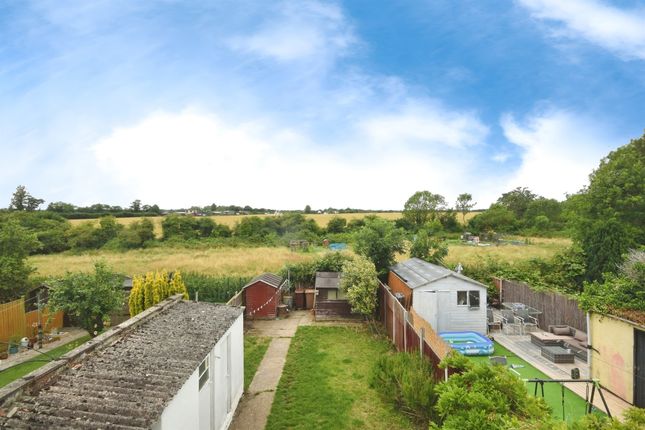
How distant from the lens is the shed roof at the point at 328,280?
20672 mm

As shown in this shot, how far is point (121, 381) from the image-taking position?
5.21 m

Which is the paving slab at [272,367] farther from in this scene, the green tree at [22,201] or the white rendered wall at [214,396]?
the green tree at [22,201]

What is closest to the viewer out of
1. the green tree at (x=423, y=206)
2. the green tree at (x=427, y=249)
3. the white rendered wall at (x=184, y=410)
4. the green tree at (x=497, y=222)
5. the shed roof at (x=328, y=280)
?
the white rendered wall at (x=184, y=410)

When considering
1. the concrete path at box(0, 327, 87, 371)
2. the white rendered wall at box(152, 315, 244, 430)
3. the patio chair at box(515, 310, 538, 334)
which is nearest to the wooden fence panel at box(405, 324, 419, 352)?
the white rendered wall at box(152, 315, 244, 430)

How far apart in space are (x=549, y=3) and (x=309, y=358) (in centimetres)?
1748

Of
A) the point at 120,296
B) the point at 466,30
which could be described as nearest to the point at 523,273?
the point at 466,30

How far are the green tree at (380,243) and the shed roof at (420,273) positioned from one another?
2.50ft

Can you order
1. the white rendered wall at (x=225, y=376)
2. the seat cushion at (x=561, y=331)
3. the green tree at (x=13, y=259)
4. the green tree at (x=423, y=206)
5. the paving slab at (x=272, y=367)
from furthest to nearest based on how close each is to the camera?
the green tree at (x=423, y=206), the green tree at (x=13, y=259), the seat cushion at (x=561, y=331), the paving slab at (x=272, y=367), the white rendered wall at (x=225, y=376)

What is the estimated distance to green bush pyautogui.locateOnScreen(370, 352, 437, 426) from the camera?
8.71 metres

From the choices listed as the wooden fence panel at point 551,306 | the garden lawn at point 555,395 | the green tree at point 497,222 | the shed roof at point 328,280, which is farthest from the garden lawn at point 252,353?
the green tree at point 497,222

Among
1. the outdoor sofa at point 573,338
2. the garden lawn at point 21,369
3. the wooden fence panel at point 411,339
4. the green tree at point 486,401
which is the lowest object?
the garden lawn at point 21,369

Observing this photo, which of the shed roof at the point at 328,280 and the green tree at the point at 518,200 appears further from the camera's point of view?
the green tree at the point at 518,200

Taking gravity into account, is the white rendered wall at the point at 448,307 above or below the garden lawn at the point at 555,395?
above

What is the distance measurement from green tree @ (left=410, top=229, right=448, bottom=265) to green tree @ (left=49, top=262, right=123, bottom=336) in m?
18.2
